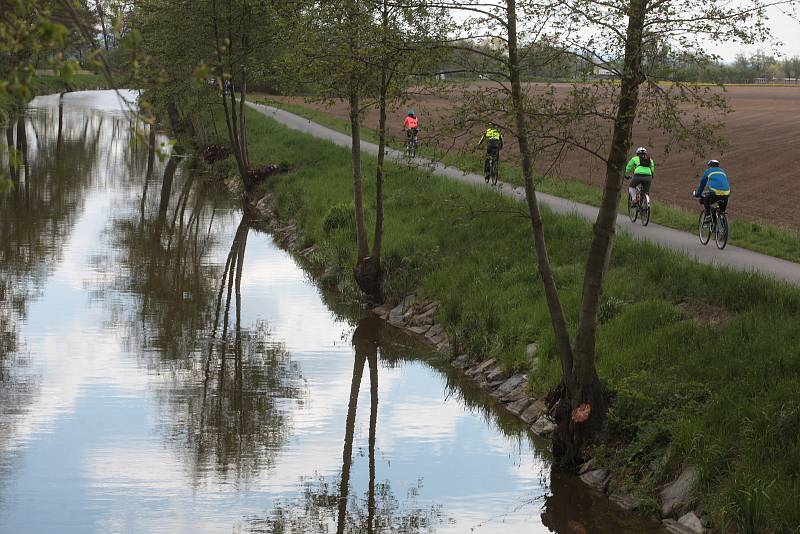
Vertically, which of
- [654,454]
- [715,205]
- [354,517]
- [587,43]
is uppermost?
[587,43]

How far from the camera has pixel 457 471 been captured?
540 inches

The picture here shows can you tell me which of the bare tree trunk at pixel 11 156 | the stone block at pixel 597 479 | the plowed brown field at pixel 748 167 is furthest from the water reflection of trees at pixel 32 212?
the stone block at pixel 597 479

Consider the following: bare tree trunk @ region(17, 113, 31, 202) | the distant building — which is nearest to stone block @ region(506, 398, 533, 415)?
the distant building

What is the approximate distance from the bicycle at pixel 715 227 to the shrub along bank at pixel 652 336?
6.82 feet

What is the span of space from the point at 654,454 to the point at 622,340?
10.7ft

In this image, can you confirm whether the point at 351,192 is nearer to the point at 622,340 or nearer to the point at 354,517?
the point at 622,340

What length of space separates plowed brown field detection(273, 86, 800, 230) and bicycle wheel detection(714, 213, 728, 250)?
162 centimetres

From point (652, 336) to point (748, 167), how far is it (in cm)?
3221

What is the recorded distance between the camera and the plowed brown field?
31.2 m

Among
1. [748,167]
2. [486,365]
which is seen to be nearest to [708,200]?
[486,365]

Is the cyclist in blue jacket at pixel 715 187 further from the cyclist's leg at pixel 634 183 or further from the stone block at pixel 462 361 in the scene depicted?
the stone block at pixel 462 361

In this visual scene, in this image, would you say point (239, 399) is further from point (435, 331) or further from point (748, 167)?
point (748, 167)

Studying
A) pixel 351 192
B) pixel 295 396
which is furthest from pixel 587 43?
pixel 351 192

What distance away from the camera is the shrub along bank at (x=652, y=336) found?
36.4ft
